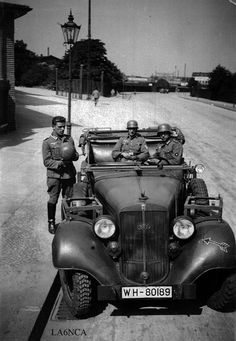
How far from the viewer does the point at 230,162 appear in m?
13.5

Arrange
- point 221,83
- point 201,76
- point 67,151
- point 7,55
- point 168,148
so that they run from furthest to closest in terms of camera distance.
A: point 201,76, point 221,83, point 7,55, point 168,148, point 67,151

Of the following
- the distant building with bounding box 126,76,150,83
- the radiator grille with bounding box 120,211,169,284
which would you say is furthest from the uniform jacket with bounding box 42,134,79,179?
the distant building with bounding box 126,76,150,83

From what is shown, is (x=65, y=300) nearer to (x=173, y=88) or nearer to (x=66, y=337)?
(x=66, y=337)

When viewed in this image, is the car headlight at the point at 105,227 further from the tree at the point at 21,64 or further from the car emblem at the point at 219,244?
the tree at the point at 21,64

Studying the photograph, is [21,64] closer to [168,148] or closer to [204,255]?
[168,148]

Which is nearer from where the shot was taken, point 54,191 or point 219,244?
point 219,244

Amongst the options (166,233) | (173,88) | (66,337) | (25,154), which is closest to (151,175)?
(166,233)

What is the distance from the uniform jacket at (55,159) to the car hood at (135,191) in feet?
4.66

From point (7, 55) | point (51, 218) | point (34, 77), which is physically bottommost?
point (51, 218)

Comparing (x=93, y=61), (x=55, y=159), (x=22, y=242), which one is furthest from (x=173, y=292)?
(x=93, y=61)

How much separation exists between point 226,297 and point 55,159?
3742 mm

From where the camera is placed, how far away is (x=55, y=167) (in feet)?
22.3

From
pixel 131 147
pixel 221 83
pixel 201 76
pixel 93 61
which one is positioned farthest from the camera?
pixel 201 76

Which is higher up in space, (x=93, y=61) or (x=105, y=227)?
(x=93, y=61)
